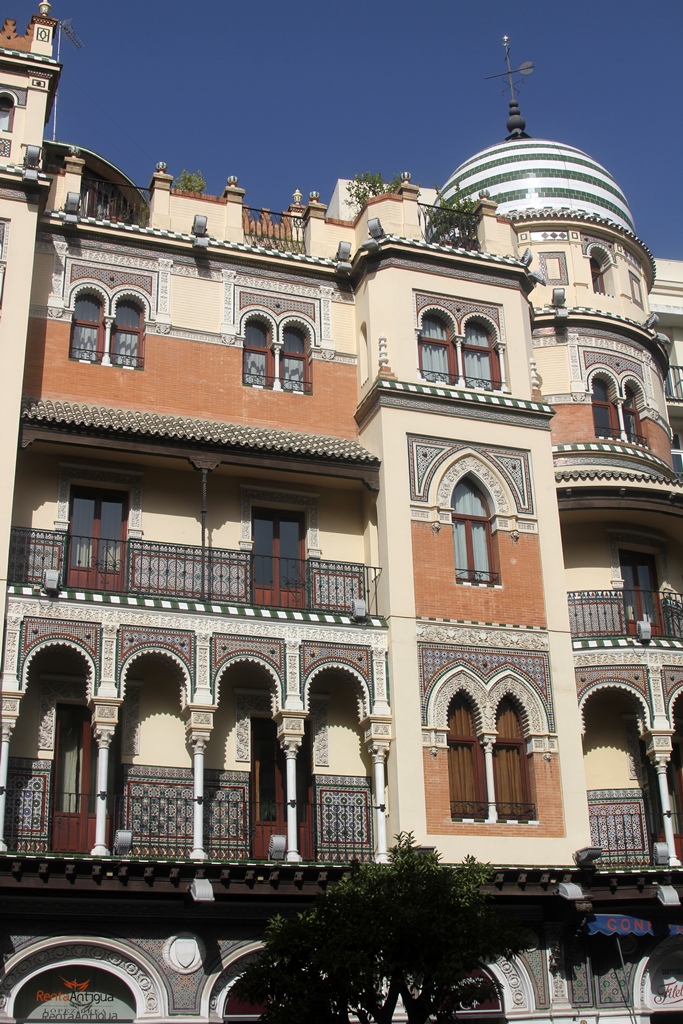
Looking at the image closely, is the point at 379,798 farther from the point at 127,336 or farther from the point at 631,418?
the point at 631,418

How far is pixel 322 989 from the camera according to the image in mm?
15008

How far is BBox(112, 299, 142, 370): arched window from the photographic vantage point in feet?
76.1

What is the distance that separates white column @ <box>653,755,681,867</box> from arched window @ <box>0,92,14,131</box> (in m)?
15.6

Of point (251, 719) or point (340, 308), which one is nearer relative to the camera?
point (251, 719)

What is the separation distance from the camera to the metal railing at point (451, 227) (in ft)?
85.7

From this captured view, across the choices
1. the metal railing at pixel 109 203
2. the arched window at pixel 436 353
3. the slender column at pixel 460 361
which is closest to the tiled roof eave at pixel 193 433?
the arched window at pixel 436 353

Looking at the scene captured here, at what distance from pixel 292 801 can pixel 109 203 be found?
461 inches

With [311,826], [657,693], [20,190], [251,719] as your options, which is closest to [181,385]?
[20,190]

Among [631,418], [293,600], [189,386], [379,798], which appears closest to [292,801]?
[379,798]

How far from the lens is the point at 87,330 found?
2316 centimetres

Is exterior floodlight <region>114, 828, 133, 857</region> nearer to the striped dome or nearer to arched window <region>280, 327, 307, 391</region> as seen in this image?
arched window <region>280, 327, 307, 391</region>

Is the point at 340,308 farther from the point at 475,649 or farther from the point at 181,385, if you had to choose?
the point at 475,649

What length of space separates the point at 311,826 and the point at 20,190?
11218mm

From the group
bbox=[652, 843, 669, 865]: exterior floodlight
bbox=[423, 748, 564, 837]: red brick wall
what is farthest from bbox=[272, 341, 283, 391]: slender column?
bbox=[652, 843, 669, 865]: exterior floodlight
